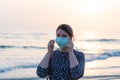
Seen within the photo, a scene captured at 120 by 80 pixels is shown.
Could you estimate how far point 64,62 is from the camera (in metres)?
4.63

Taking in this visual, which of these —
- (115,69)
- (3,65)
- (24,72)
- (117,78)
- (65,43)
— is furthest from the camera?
(3,65)

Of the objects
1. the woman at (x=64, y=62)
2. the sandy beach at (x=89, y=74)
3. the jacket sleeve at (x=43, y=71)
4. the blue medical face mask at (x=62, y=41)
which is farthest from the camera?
the sandy beach at (x=89, y=74)

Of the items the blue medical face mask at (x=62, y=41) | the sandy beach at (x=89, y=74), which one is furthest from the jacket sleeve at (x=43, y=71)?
the sandy beach at (x=89, y=74)

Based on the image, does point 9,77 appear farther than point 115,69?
No

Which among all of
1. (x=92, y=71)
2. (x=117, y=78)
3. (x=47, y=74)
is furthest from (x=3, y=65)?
(x=47, y=74)

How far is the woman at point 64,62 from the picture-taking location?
452cm

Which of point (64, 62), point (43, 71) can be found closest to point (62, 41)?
point (64, 62)

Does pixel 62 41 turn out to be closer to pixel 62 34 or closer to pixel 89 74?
pixel 62 34

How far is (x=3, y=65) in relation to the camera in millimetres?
18984

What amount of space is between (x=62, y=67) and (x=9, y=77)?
10596mm

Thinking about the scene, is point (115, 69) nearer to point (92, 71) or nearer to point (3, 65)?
point (92, 71)

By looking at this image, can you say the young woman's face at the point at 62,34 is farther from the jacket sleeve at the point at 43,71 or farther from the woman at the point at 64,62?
the jacket sleeve at the point at 43,71

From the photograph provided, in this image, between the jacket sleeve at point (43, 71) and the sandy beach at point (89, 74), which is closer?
the jacket sleeve at point (43, 71)

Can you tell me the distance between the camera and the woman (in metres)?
4.52
